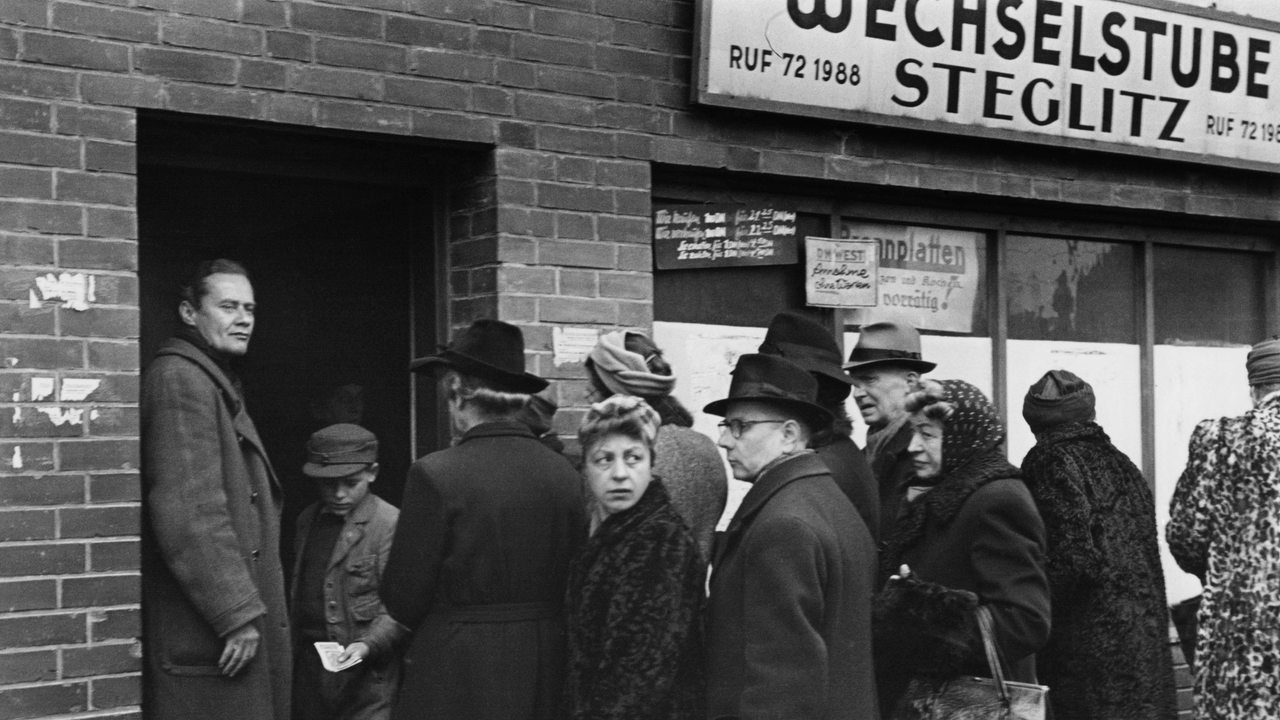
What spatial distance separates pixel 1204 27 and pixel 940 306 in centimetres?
187

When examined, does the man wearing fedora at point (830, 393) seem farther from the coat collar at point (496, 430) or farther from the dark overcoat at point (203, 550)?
the dark overcoat at point (203, 550)

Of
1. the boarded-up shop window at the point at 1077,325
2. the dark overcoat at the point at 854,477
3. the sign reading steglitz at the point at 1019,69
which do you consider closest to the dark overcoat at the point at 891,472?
the dark overcoat at the point at 854,477

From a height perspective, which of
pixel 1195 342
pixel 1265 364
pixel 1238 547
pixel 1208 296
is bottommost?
pixel 1238 547

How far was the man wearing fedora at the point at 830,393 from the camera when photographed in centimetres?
497

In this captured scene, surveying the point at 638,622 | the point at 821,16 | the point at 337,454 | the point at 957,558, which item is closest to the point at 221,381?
the point at 337,454

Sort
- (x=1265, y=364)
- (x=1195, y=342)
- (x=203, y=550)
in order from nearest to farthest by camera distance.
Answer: (x=203, y=550)
(x=1265, y=364)
(x=1195, y=342)

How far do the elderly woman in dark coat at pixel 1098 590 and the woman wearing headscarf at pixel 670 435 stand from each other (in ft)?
3.71

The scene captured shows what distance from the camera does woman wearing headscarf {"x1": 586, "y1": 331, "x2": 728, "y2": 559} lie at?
5.02 meters

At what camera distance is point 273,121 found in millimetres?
5363

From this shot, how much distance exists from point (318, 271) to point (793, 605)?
2859 millimetres

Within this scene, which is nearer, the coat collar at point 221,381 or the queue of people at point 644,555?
the queue of people at point 644,555

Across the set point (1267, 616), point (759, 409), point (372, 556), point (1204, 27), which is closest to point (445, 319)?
point (372, 556)

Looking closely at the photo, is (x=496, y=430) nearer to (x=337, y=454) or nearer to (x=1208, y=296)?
(x=337, y=454)

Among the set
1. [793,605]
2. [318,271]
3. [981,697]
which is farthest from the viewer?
[318,271]
